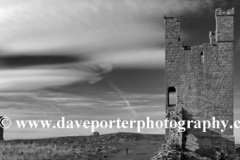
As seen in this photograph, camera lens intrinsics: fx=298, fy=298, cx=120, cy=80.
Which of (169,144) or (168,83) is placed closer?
(169,144)

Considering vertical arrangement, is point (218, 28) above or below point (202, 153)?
above

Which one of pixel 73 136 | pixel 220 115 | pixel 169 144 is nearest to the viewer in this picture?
pixel 169 144

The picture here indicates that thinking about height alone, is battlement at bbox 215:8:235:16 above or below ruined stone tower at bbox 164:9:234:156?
above

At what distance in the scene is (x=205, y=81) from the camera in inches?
745

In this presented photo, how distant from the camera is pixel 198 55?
751 inches

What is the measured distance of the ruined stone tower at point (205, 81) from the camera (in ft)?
61.3

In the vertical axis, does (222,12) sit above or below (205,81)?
above

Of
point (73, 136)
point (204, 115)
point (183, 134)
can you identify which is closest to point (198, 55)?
point (204, 115)

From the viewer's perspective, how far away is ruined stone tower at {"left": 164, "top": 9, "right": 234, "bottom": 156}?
18688 millimetres

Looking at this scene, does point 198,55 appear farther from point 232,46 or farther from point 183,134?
point 183,134

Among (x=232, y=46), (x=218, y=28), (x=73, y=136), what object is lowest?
(x=73, y=136)

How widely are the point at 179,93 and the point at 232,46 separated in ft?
14.9

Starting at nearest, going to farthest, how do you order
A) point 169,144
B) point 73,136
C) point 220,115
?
1. point 169,144
2. point 220,115
3. point 73,136

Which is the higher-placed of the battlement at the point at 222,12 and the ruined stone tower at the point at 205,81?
the battlement at the point at 222,12
